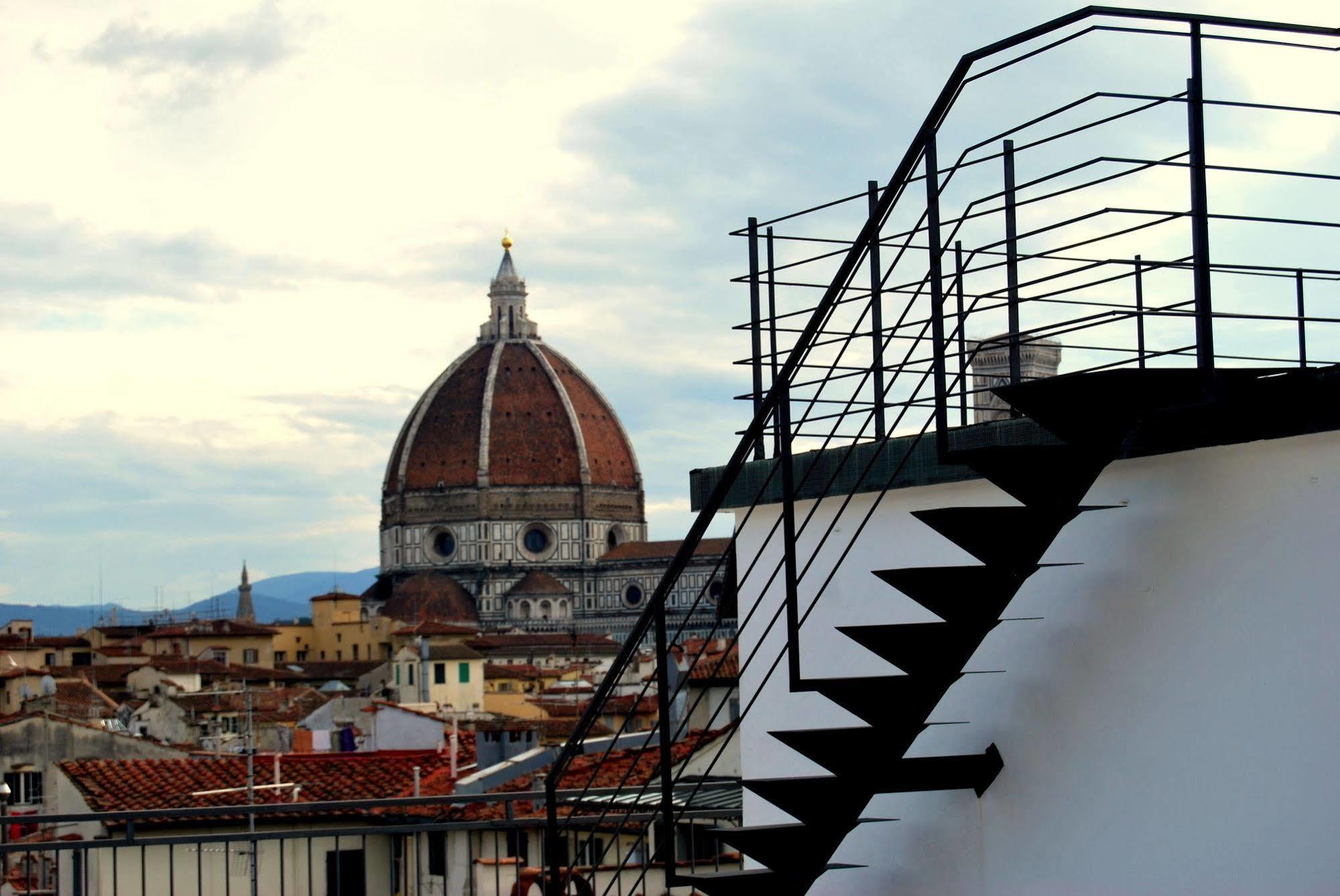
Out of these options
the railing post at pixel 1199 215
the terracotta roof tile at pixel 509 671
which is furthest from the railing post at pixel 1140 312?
the terracotta roof tile at pixel 509 671

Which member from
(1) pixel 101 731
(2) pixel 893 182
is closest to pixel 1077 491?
(2) pixel 893 182

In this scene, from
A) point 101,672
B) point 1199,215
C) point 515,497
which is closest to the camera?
point 1199,215

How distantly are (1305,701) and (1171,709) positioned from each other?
47 cm

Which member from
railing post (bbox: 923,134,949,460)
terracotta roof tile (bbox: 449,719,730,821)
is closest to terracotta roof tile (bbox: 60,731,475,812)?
terracotta roof tile (bbox: 449,719,730,821)

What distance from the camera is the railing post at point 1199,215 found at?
501 cm

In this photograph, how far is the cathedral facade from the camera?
134m

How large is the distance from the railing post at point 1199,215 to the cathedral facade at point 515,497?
12564cm

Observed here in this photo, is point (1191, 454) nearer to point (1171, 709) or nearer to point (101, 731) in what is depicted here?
point (1171, 709)

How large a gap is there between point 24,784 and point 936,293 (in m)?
29.5

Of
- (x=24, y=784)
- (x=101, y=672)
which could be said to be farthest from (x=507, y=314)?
(x=24, y=784)

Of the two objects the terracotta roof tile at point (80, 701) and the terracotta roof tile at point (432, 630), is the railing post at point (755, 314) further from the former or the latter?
the terracotta roof tile at point (432, 630)

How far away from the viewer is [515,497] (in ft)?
459

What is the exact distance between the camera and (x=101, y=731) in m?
32.4

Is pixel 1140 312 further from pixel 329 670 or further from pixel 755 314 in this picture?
pixel 329 670
